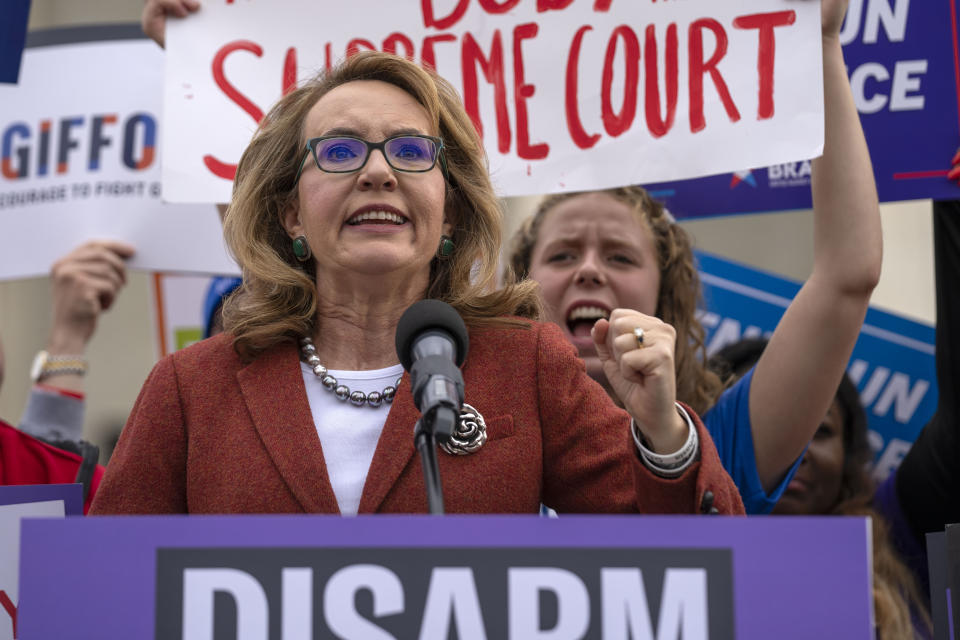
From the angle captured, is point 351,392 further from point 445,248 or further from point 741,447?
point 741,447

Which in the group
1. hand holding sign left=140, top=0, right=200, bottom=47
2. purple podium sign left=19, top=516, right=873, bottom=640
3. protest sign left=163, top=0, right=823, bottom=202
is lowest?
purple podium sign left=19, top=516, right=873, bottom=640

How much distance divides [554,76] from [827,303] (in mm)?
932

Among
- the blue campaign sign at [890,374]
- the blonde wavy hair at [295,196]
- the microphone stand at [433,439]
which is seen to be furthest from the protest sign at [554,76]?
the microphone stand at [433,439]

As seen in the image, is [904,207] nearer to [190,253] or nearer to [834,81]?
[834,81]

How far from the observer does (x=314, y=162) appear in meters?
2.15

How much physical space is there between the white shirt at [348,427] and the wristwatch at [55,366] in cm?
180

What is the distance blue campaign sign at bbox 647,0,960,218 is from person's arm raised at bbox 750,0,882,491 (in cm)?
41

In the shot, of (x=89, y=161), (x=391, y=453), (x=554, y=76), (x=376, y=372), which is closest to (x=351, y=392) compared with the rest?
(x=376, y=372)

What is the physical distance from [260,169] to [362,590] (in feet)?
3.97

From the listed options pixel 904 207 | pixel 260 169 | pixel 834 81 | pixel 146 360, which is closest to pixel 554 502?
pixel 260 169

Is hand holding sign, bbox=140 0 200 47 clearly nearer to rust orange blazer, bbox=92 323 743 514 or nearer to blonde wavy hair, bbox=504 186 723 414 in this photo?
blonde wavy hair, bbox=504 186 723 414

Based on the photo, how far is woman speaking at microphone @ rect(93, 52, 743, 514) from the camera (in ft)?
6.18

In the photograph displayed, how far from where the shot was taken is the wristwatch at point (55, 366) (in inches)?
143

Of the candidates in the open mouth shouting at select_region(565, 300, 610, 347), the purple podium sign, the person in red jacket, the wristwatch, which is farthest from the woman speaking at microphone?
the wristwatch
